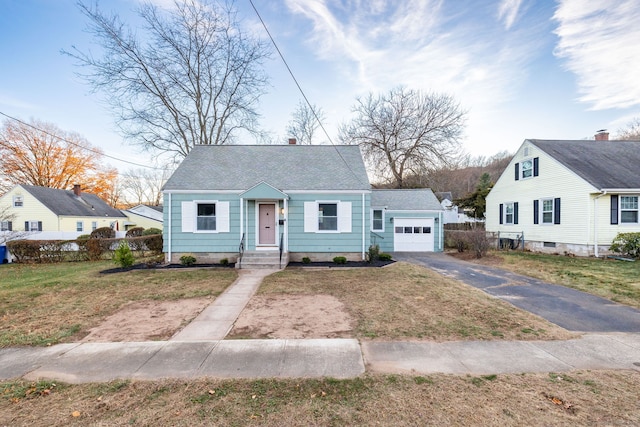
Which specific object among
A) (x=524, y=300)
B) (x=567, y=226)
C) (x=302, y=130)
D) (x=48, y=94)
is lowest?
(x=524, y=300)

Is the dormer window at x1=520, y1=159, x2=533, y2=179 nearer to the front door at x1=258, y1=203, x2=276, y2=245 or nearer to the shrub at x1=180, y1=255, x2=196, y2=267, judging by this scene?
the front door at x1=258, y1=203, x2=276, y2=245

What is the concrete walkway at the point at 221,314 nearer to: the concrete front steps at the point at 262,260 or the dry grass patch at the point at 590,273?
the concrete front steps at the point at 262,260

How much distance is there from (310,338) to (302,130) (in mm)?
24380

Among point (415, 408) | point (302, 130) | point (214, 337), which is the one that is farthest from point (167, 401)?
point (302, 130)

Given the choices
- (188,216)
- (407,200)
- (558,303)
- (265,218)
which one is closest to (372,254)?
(265,218)

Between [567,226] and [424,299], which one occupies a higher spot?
[567,226]

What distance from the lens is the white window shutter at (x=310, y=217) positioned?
1150cm

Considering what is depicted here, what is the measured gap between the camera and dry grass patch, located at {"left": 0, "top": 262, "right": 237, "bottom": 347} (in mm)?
4668

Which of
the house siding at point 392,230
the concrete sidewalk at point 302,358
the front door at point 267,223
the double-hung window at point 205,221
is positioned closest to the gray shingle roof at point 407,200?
the house siding at point 392,230

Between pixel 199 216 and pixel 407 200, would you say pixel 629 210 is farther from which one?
pixel 199 216

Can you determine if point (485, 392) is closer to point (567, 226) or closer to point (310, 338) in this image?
point (310, 338)

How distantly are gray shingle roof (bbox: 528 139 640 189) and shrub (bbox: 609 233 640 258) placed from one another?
7.59ft

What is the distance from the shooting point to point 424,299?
633cm

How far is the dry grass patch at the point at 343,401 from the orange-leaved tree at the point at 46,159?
3189 cm
